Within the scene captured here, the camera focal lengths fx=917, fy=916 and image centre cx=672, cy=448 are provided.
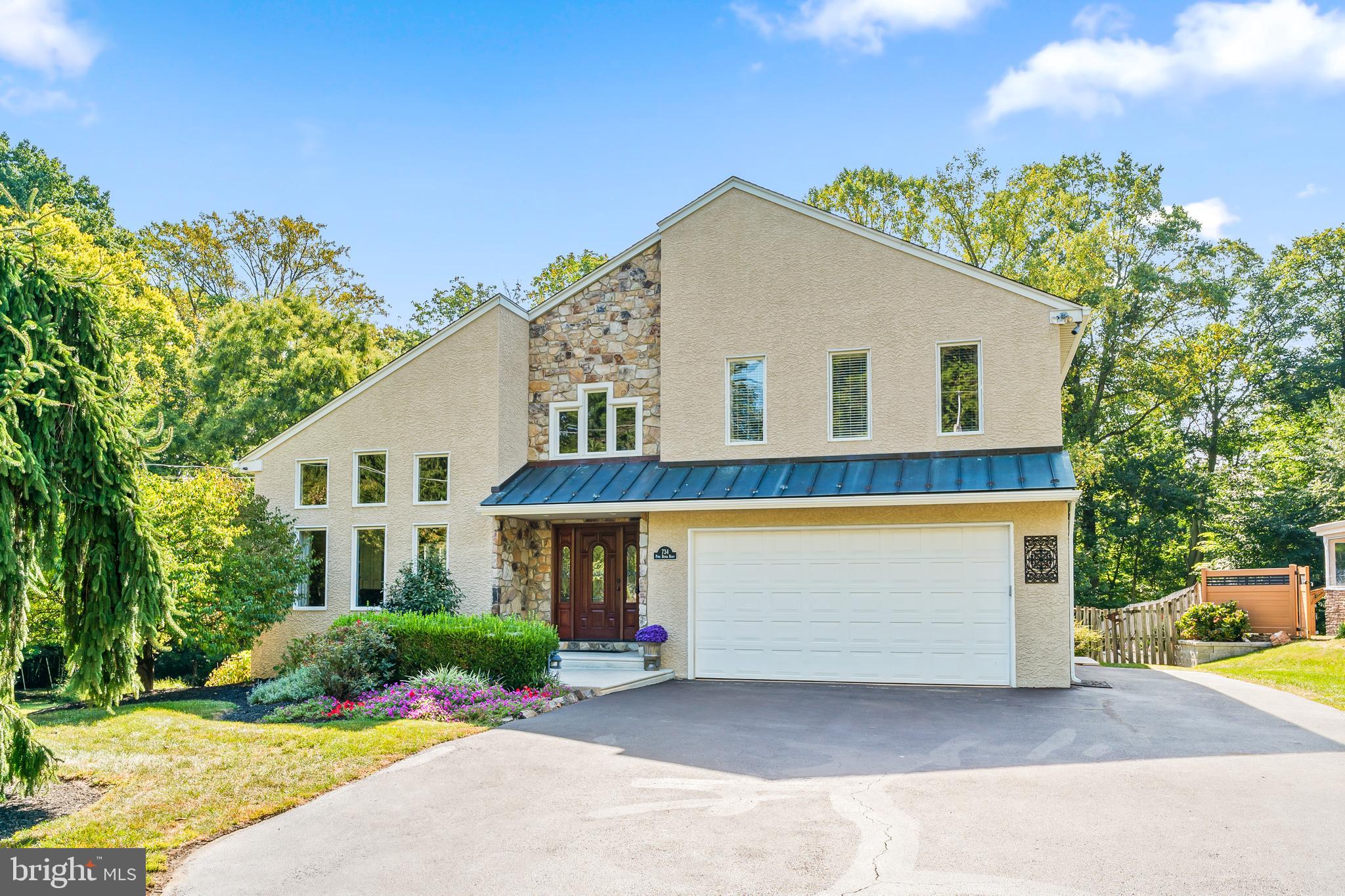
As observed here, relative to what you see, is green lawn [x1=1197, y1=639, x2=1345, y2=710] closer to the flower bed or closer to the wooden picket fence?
the wooden picket fence

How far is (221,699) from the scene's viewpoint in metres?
13.1

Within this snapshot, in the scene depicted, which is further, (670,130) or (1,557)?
(670,130)

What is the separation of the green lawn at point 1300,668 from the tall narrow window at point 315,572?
1550 centimetres

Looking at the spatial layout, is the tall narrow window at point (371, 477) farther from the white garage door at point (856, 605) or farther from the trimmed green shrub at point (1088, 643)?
the trimmed green shrub at point (1088, 643)

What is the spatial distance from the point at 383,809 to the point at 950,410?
999 centimetres

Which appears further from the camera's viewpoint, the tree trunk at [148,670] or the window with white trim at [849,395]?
the tree trunk at [148,670]

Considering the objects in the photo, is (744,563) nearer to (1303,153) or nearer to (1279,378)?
(1303,153)

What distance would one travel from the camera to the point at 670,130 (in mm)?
16984

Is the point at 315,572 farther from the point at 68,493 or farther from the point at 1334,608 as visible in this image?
the point at 1334,608

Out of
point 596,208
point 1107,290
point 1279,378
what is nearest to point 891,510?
point 596,208

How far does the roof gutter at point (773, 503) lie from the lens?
40.2 feet

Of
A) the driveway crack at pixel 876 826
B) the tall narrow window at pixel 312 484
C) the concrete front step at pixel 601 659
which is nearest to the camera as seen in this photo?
the driveway crack at pixel 876 826

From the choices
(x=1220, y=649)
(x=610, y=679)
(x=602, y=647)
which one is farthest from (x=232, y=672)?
(x=1220, y=649)

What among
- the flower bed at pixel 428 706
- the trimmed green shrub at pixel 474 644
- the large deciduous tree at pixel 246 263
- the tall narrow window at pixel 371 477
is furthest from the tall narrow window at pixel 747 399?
the large deciduous tree at pixel 246 263
